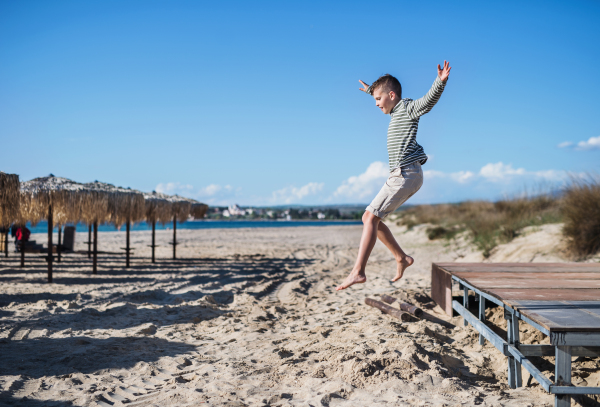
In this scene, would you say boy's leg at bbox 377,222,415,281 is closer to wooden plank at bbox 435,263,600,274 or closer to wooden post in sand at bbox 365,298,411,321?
wooden plank at bbox 435,263,600,274

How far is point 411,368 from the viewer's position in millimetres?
3623

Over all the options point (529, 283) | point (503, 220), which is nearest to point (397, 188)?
point (529, 283)

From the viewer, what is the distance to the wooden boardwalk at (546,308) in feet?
8.44

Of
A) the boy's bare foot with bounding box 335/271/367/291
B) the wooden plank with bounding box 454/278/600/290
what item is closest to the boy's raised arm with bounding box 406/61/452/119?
the boy's bare foot with bounding box 335/271/367/291

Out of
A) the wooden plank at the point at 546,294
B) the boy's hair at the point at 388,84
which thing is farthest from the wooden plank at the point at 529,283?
the boy's hair at the point at 388,84

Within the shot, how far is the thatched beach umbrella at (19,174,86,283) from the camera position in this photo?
8.66 m

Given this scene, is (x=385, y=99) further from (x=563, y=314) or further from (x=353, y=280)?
(x=563, y=314)

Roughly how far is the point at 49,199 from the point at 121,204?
2042 millimetres

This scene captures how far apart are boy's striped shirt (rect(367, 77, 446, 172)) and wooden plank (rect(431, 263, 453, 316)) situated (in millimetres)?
2931

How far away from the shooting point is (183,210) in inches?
562

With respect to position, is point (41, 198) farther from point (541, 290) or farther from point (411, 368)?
point (541, 290)

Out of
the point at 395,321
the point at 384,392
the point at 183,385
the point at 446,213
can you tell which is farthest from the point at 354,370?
the point at 446,213

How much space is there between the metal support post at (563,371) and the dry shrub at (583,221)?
21.3ft

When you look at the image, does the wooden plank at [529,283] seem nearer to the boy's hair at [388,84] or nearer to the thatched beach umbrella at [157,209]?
the boy's hair at [388,84]
